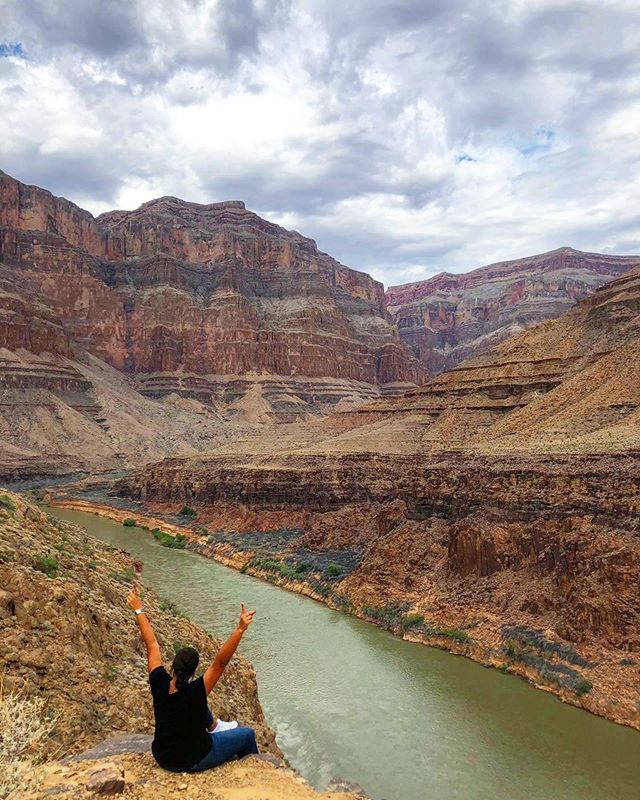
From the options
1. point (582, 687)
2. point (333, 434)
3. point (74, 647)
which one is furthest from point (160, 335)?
point (74, 647)

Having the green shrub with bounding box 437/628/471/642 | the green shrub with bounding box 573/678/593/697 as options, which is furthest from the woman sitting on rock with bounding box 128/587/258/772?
the green shrub with bounding box 437/628/471/642

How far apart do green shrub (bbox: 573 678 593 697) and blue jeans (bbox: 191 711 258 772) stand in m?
15.8

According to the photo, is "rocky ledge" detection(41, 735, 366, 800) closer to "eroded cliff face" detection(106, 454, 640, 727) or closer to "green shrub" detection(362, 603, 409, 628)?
"eroded cliff face" detection(106, 454, 640, 727)

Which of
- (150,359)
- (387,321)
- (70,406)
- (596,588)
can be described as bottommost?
(596,588)

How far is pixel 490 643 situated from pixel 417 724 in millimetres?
5987

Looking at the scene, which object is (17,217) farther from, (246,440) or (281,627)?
(281,627)

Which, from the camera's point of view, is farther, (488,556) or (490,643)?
(488,556)

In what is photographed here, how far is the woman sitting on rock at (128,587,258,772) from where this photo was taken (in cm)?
622

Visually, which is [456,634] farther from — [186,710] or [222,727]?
[186,710]

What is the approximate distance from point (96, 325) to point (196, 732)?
124 meters

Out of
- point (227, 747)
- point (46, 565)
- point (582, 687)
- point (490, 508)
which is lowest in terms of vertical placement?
point (582, 687)

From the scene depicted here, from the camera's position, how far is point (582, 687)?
19734mm

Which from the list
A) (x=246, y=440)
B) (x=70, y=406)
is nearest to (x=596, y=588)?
(x=246, y=440)

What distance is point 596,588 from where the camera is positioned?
72.4ft
